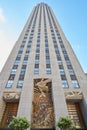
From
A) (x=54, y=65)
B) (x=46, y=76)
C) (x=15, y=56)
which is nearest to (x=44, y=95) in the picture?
(x=46, y=76)

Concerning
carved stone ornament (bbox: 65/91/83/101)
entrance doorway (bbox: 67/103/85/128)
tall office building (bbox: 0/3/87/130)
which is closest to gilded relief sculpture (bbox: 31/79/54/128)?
tall office building (bbox: 0/3/87/130)

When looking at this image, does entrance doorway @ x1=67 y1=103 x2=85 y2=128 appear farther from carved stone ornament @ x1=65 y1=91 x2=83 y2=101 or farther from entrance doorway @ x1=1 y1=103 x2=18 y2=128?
entrance doorway @ x1=1 y1=103 x2=18 y2=128

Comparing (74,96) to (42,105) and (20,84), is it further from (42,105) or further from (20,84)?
(20,84)

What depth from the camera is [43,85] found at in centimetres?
3378

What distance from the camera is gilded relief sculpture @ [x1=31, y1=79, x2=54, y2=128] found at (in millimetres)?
27245

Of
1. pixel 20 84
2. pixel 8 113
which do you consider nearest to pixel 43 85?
pixel 20 84

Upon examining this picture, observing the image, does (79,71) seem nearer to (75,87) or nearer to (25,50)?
(75,87)

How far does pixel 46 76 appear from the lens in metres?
36.4

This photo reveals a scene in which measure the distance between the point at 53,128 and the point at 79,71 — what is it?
1807cm

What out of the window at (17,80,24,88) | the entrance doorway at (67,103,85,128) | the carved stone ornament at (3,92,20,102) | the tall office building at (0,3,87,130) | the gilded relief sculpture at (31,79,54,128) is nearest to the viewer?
the gilded relief sculpture at (31,79,54,128)

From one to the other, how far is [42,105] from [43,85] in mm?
4797

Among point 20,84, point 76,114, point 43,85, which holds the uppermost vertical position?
point 20,84

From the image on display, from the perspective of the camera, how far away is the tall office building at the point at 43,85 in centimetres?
2842

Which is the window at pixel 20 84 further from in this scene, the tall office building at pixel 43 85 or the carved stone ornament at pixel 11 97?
the carved stone ornament at pixel 11 97
